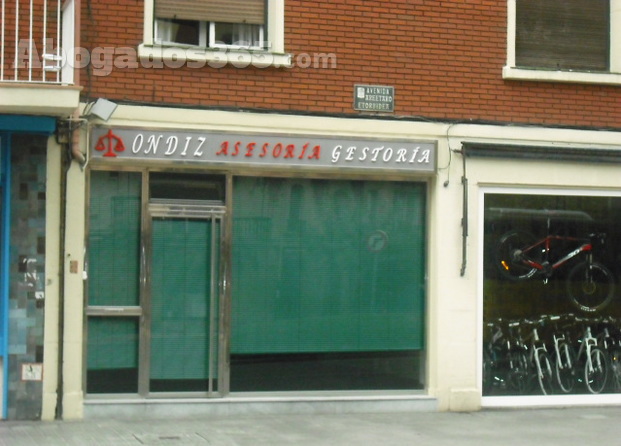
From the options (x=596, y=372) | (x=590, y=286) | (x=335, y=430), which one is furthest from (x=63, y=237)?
(x=596, y=372)

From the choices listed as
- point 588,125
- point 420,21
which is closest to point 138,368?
point 420,21

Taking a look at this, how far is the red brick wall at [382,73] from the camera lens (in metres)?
11.5

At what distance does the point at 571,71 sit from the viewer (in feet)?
42.2

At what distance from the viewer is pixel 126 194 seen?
38.2 ft

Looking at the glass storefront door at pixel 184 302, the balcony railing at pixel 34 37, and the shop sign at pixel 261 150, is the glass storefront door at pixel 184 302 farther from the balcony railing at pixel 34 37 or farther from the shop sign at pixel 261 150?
the balcony railing at pixel 34 37

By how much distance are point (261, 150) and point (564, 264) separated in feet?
12.8

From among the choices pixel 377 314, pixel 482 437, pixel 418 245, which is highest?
pixel 418 245

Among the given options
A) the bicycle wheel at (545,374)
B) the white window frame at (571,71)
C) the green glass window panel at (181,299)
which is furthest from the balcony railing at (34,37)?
the bicycle wheel at (545,374)

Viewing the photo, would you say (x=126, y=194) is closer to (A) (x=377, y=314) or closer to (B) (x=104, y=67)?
(B) (x=104, y=67)

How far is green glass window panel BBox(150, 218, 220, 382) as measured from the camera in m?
11.7

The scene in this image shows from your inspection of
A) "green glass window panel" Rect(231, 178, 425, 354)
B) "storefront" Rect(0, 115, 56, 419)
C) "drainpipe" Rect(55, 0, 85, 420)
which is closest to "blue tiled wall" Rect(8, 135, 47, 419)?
"storefront" Rect(0, 115, 56, 419)

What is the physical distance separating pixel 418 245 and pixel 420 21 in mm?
2493

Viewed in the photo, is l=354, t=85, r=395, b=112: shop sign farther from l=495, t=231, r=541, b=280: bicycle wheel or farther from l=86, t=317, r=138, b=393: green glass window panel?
l=86, t=317, r=138, b=393: green glass window panel

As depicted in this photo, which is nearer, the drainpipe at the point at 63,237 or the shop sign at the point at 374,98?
the drainpipe at the point at 63,237
